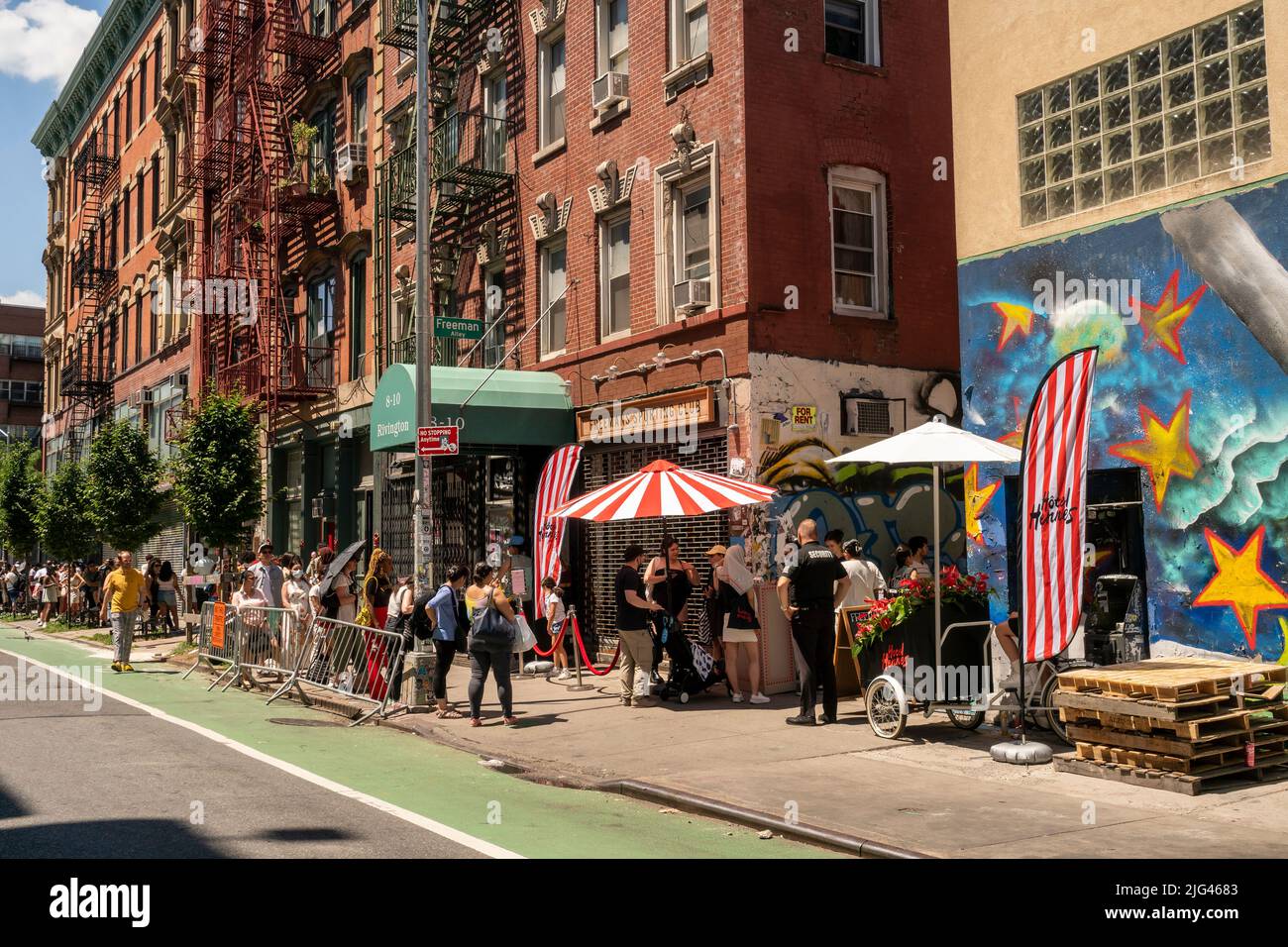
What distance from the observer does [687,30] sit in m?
16.8

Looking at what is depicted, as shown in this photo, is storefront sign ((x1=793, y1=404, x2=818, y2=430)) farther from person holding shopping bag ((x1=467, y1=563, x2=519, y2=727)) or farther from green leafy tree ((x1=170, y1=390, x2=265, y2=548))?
green leafy tree ((x1=170, y1=390, x2=265, y2=548))

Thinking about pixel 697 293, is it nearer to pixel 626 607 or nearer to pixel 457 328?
pixel 457 328

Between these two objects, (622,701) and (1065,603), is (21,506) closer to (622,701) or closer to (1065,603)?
(622,701)

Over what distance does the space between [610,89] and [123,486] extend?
61.7ft

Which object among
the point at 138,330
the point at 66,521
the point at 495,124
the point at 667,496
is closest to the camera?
the point at 667,496

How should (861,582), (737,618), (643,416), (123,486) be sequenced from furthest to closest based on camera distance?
Answer: (123,486), (643,416), (737,618), (861,582)

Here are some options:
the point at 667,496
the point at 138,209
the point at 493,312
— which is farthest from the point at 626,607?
the point at 138,209

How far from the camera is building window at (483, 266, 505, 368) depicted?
2119cm

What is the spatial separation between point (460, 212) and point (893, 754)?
15.1 m

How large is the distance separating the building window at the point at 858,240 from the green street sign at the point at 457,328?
5430 mm

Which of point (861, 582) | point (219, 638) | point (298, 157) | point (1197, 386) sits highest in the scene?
point (298, 157)

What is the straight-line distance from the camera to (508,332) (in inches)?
824

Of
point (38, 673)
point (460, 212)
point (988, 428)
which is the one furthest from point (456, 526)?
point (988, 428)

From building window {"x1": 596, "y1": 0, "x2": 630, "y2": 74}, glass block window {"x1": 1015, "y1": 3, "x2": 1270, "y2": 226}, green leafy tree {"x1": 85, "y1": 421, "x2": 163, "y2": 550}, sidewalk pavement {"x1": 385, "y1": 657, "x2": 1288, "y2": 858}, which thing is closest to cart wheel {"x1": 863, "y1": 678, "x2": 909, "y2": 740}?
sidewalk pavement {"x1": 385, "y1": 657, "x2": 1288, "y2": 858}
